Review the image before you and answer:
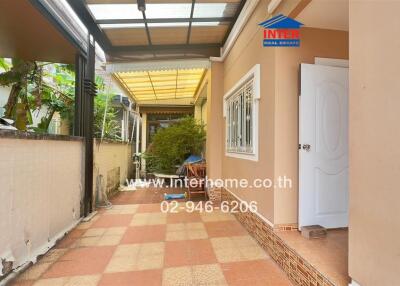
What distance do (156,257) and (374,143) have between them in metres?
2.49

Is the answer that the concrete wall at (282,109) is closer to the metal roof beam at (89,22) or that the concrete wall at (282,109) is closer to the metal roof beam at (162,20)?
the metal roof beam at (162,20)

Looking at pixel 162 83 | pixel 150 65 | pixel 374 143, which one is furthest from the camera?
pixel 162 83

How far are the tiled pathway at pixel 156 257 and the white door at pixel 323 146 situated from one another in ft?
2.85

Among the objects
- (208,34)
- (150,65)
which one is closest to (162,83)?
(150,65)

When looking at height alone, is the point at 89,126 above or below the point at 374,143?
above

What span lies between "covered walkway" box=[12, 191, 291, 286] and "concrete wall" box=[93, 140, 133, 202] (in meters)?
1.32

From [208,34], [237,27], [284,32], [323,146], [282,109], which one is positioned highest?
[208,34]

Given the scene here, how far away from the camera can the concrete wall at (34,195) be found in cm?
227

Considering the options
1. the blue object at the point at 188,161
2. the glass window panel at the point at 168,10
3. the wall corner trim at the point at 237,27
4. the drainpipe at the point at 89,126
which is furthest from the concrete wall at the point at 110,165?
the wall corner trim at the point at 237,27

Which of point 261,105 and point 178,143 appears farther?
point 178,143

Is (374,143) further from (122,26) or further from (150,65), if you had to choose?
(150,65)

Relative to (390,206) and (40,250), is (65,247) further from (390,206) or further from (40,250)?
(390,206)

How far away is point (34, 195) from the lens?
272cm

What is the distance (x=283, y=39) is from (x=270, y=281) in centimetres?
269
